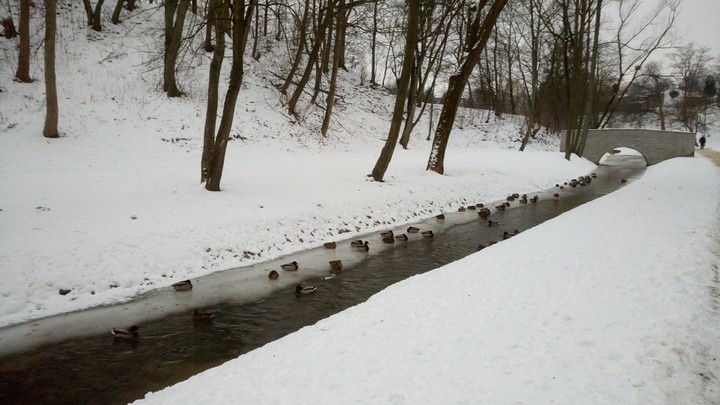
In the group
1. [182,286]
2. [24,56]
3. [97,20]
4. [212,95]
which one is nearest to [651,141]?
[212,95]

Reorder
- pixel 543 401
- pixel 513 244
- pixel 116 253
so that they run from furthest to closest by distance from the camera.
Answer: pixel 513 244 < pixel 116 253 < pixel 543 401

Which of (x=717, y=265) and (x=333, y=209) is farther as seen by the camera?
(x=333, y=209)

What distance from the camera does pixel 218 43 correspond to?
11172mm

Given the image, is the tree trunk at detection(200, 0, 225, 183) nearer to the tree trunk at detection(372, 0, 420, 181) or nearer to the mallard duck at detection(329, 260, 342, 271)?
the mallard duck at detection(329, 260, 342, 271)

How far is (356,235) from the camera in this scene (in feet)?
35.9

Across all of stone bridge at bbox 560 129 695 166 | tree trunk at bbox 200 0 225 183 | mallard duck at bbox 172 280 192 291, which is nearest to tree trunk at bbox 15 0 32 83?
tree trunk at bbox 200 0 225 183

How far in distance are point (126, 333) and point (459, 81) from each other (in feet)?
48.0

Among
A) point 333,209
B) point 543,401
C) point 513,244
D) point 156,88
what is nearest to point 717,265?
point 513,244

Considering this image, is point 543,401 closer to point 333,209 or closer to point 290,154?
point 333,209

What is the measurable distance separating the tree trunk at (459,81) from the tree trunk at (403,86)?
2205 mm

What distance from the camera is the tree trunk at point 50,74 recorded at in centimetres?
1312

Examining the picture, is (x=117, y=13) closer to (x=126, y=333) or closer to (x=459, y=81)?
(x=459, y=81)

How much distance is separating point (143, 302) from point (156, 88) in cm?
1721

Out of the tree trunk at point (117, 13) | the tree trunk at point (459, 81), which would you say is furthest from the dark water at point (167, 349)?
the tree trunk at point (117, 13)
